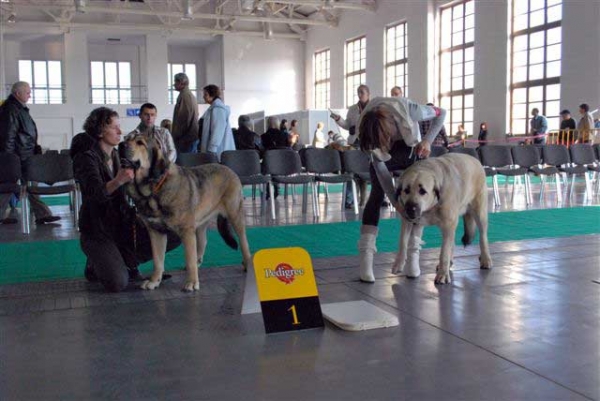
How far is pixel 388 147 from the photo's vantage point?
4168 mm

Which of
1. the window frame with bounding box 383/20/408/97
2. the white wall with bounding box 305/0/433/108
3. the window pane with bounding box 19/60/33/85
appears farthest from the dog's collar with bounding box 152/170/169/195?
the window pane with bounding box 19/60/33/85

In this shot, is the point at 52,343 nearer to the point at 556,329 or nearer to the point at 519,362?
the point at 519,362

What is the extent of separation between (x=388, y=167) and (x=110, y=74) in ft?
97.8

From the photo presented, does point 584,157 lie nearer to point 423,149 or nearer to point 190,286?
point 423,149

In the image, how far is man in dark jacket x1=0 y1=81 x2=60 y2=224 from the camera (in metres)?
7.21

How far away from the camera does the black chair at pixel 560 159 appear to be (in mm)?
10297

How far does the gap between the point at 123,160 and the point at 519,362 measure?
248cm

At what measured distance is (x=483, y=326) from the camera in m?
3.10

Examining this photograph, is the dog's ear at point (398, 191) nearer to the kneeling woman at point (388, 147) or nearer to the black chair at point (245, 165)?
the kneeling woman at point (388, 147)

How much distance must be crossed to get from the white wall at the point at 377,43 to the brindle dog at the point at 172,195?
19358 millimetres

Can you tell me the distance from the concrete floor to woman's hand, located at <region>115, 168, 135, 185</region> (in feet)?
2.48

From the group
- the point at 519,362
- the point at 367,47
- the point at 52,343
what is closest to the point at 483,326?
the point at 519,362

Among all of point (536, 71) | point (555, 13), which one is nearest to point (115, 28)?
point (536, 71)

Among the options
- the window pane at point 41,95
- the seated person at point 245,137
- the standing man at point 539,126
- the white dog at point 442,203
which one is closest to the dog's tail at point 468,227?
the white dog at point 442,203
